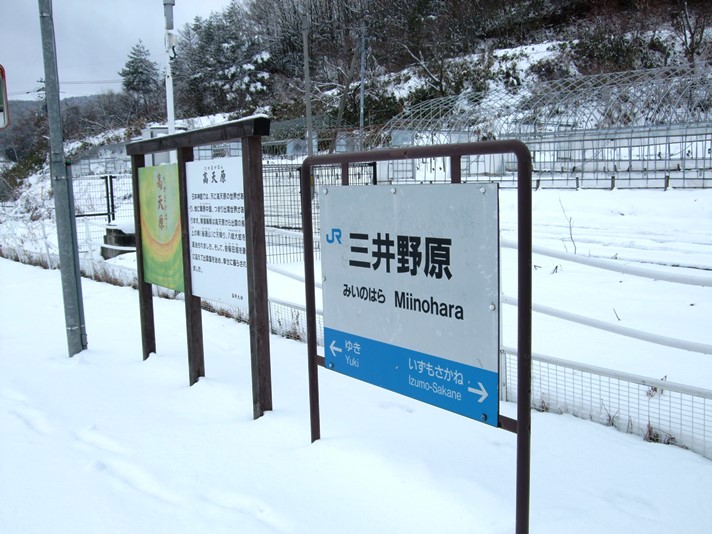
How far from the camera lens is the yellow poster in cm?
507

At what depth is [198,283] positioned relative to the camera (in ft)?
15.8

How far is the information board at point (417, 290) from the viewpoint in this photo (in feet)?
8.28

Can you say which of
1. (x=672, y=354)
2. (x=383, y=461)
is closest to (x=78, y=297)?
(x=383, y=461)

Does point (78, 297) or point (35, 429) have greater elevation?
point (78, 297)

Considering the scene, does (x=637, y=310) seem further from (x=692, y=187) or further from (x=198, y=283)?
(x=692, y=187)

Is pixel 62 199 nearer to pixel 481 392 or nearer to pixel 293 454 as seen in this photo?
pixel 293 454

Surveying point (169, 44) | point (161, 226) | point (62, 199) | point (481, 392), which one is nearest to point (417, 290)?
point (481, 392)

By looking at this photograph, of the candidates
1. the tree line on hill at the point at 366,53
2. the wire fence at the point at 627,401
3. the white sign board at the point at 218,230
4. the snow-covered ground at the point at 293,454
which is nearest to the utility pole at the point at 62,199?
the snow-covered ground at the point at 293,454

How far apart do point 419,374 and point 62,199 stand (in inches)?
170

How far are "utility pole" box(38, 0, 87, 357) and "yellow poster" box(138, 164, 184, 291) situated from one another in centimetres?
78

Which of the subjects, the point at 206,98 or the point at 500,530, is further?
the point at 206,98

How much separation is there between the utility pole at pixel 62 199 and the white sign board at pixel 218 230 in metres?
1.74

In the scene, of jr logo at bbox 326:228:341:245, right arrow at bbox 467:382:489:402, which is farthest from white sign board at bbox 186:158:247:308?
right arrow at bbox 467:382:489:402

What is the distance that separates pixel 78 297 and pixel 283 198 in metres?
7.80
